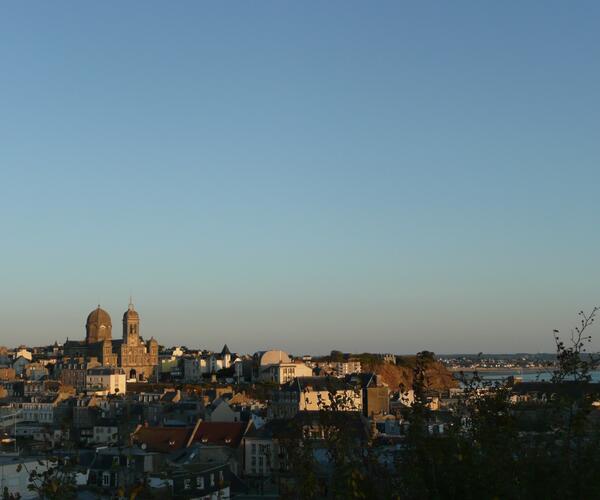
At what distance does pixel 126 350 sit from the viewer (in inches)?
5084

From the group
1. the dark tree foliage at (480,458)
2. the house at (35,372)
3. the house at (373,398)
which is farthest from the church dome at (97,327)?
the dark tree foliage at (480,458)

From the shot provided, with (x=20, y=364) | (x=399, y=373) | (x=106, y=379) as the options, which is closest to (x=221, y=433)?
(x=106, y=379)

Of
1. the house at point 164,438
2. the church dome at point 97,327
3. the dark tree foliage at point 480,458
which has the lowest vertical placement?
the house at point 164,438

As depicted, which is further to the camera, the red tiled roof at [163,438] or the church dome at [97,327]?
the church dome at [97,327]

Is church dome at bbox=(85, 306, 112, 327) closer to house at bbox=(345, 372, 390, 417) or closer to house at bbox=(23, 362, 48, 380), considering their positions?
house at bbox=(23, 362, 48, 380)

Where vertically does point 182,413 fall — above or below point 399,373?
below

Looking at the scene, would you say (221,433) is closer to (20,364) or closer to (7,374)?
(7,374)

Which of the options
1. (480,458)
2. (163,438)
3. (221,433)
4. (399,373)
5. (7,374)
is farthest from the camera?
(399,373)

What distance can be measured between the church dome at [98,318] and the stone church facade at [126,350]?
22.3 inches

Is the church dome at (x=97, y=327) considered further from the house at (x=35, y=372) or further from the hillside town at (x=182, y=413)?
the house at (x=35, y=372)

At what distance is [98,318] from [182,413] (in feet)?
241

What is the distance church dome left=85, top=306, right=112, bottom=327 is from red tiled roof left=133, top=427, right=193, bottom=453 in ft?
283

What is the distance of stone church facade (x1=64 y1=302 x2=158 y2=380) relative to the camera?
128 meters

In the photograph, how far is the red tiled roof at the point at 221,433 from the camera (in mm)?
54719
